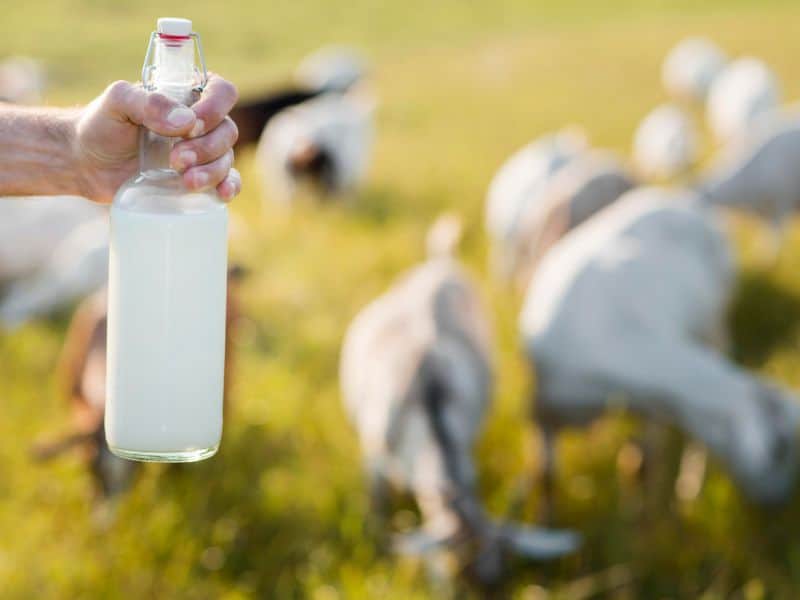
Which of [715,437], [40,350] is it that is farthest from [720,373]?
[40,350]

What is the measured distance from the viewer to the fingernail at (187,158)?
167cm

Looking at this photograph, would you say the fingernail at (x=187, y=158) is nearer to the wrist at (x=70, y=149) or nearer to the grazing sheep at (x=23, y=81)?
the wrist at (x=70, y=149)

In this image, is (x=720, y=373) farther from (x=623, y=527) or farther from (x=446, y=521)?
(x=446, y=521)

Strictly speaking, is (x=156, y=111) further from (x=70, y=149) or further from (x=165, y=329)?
(x=70, y=149)

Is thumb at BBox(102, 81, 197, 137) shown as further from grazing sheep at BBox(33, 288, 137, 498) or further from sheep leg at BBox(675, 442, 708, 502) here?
sheep leg at BBox(675, 442, 708, 502)

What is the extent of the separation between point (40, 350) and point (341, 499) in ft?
8.03

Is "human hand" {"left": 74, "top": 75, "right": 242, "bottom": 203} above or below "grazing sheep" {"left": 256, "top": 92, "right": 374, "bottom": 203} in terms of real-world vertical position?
above

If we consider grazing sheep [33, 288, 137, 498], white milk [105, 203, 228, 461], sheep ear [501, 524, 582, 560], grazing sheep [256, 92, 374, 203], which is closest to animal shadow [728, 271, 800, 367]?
sheep ear [501, 524, 582, 560]

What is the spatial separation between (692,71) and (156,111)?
50.6 feet

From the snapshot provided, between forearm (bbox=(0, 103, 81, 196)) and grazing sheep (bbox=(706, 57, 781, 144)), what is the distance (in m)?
11.0

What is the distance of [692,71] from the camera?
52.6 ft

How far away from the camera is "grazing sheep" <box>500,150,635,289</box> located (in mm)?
7102

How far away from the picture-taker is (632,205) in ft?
19.4

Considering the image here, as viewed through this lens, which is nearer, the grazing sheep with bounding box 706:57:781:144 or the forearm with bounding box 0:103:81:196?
the forearm with bounding box 0:103:81:196
